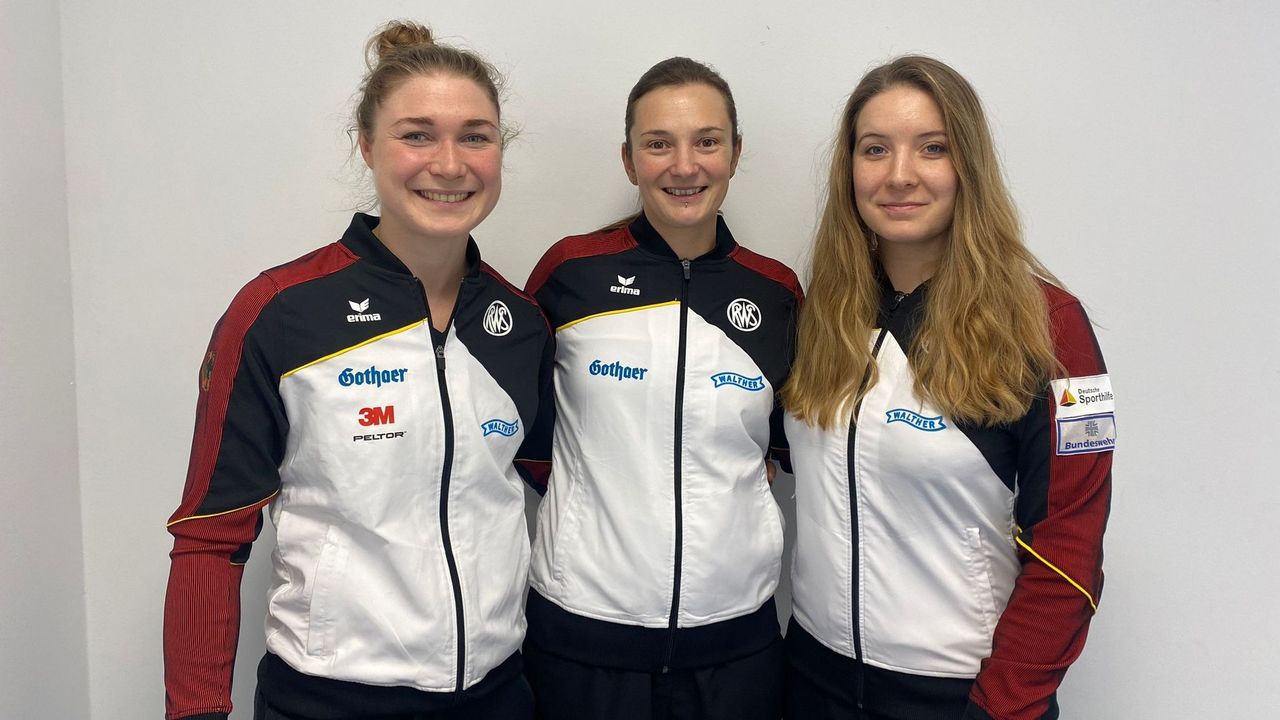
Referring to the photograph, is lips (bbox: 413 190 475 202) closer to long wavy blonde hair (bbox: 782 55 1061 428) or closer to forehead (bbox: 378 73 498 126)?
forehead (bbox: 378 73 498 126)

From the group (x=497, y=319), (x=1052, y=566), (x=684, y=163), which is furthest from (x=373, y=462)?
(x=1052, y=566)

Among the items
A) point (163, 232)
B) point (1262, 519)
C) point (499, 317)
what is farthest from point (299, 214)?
point (1262, 519)

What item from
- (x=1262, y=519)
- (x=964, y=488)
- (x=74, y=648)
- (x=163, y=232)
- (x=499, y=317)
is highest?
(x=163, y=232)

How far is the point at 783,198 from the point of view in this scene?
2197 mm

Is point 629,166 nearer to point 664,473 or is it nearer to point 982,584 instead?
point 664,473

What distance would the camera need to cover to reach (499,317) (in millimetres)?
1644

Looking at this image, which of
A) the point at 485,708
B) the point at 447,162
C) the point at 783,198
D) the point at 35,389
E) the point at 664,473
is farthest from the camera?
the point at 783,198

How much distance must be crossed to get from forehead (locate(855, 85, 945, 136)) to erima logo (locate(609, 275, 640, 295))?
0.56m

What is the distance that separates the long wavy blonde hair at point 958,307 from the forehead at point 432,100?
754 mm

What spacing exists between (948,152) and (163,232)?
1820 millimetres

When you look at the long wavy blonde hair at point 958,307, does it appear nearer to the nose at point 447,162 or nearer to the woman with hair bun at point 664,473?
the woman with hair bun at point 664,473

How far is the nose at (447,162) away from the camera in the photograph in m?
1.47

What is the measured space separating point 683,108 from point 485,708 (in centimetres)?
125

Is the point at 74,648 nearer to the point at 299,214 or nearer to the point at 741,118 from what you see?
the point at 299,214
